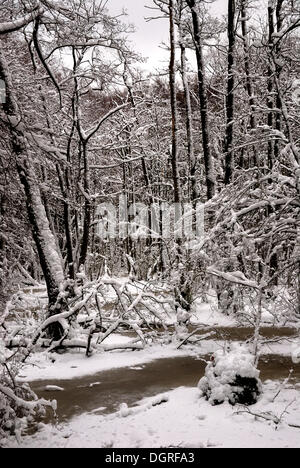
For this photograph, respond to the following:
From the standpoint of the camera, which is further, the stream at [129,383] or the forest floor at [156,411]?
the stream at [129,383]

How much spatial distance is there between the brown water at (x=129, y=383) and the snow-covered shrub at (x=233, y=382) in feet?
3.45

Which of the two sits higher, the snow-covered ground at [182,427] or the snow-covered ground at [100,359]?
the snow-covered ground at [182,427]

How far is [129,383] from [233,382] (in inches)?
87.9

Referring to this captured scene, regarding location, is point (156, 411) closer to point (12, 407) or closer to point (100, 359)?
point (12, 407)

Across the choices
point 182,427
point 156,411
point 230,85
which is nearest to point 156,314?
point 156,411

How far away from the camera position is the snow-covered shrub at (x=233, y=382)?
5992mm

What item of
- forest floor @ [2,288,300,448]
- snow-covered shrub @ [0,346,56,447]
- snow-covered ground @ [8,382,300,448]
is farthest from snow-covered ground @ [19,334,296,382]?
snow-covered shrub @ [0,346,56,447]

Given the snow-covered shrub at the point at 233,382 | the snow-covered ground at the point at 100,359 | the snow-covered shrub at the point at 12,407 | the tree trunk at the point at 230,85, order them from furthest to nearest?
1. the tree trunk at the point at 230,85
2. the snow-covered ground at the point at 100,359
3. the snow-covered shrub at the point at 233,382
4. the snow-covered shrub at the point at 12,407

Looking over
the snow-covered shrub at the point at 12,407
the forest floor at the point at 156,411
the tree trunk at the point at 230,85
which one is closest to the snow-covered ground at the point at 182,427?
the forest floor at the point at 156,411

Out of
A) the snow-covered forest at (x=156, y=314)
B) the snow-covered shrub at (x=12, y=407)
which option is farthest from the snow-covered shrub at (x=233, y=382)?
the snow-covered shrub at (x=12, y=407)

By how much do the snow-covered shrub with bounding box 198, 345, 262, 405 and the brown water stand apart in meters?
1.05

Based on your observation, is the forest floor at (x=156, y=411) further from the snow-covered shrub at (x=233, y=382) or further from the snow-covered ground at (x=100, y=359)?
the snow-covered shrub at (x=233, y=382)

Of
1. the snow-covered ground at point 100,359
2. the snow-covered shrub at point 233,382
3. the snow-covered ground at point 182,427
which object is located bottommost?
the snow-covered ground at point 100,359

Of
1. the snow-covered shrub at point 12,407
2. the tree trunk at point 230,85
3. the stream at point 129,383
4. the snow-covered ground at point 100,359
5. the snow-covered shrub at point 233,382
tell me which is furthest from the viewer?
the tree trunk at point 230,85
